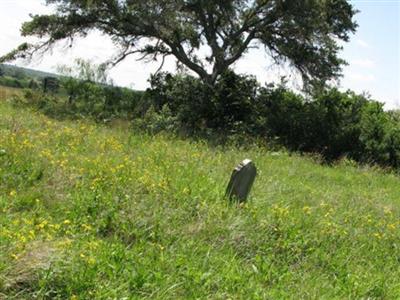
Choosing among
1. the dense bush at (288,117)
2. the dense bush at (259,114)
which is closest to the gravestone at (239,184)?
the dense bush at (259,114)

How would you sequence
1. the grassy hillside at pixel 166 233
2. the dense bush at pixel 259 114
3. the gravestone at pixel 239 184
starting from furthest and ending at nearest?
the dense bush at pixel 259 114 < the gravestone at pixel 239 184 < the grassy hillside at pixel 166 233

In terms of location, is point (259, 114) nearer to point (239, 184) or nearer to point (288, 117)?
point (288, 117)

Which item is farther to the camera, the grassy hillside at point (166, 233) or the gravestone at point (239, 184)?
the gravestone at point (239, 184)

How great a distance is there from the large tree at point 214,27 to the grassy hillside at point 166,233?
939cm

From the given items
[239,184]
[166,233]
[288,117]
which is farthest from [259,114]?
[166,233]

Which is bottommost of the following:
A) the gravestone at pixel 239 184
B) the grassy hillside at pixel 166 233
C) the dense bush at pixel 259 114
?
the grassy hillside at pixel 166 233

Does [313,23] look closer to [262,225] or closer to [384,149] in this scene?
[384,149]

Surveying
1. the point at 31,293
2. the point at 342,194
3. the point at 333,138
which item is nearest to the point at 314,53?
the point at 333,138

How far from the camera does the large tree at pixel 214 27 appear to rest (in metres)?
16.2

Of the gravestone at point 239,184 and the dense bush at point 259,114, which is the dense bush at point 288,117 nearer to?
the dense bush at point 259,114

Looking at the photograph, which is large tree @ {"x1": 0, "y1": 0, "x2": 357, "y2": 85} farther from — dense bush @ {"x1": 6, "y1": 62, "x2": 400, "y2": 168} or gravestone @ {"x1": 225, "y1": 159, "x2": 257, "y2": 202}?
gravestone @ {"x1": 225, "y1": 159, "x2": 257, "y2": 202}

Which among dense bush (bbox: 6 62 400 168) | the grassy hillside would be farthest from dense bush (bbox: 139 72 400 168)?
the grassy hillside

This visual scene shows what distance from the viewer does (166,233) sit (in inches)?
192

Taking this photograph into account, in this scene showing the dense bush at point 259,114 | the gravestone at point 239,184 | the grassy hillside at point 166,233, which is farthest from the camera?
the dense bush at point 259,114
